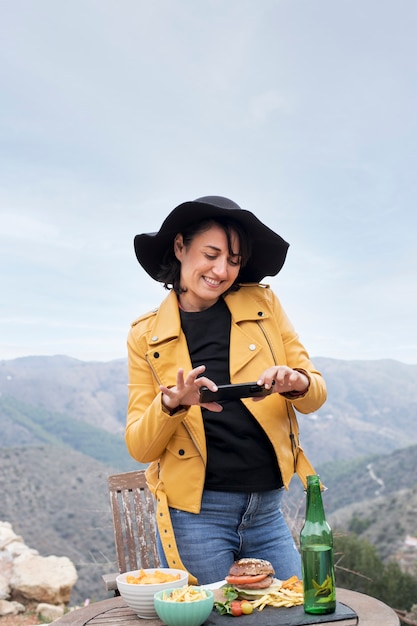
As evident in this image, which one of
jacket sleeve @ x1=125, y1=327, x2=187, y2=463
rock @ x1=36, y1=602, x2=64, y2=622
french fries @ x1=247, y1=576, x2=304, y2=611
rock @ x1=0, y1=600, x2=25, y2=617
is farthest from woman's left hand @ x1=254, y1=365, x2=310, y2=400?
rock @ x1=0, y1=600, x2=25, y2=617

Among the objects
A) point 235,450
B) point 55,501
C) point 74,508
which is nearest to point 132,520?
point 235,450

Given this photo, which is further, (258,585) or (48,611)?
(48,611)

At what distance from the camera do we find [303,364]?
2.93 m

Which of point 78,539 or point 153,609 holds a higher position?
point 153,609

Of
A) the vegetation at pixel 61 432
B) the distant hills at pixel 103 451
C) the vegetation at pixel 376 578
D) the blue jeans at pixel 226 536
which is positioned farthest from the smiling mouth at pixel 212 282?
the vegetation at pixel 61 432

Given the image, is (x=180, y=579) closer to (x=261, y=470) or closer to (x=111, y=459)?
(x=261, y=470)

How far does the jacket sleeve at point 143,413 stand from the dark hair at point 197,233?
0.29 m

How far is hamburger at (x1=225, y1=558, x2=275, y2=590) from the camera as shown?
2.41 meters

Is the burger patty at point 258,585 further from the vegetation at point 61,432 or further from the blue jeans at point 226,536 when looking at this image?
the vegetation at point 61,432

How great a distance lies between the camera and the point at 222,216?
2.98m

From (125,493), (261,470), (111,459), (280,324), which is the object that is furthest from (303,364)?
(111,459)

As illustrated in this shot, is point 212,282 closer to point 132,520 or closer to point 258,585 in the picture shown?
point 258,585

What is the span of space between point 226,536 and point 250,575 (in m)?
0.30

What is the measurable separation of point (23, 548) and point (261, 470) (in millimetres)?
8647
